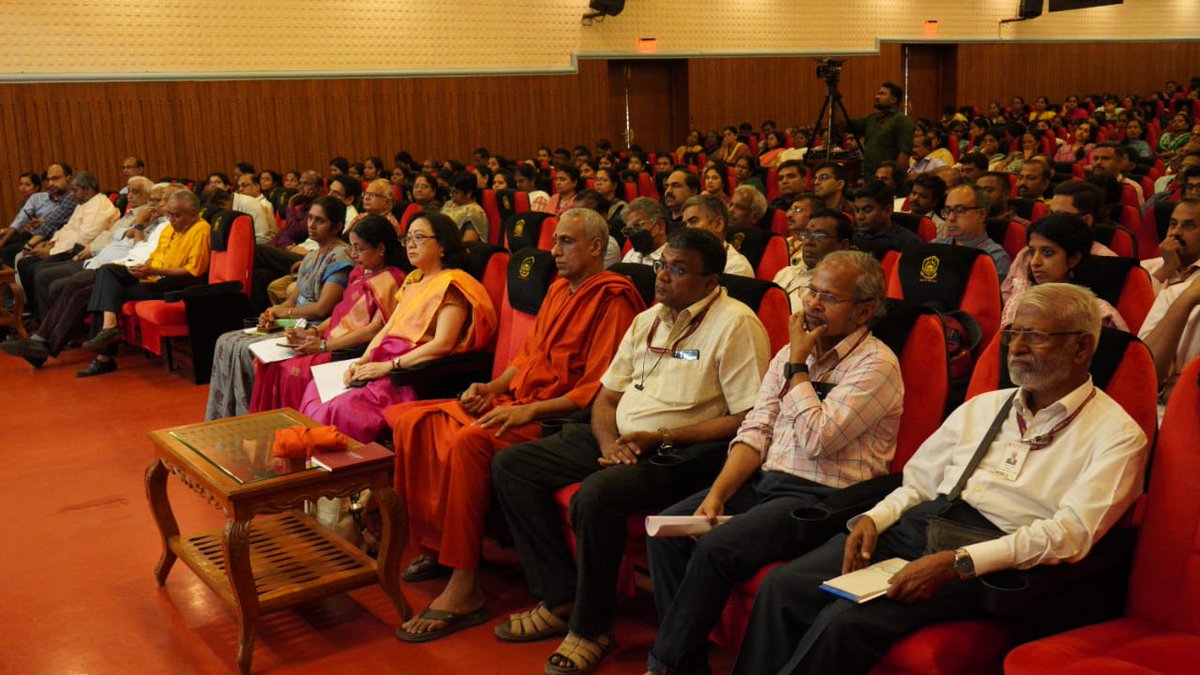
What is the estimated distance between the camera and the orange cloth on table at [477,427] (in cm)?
311

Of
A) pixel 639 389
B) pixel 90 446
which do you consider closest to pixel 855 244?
pixel 639 389

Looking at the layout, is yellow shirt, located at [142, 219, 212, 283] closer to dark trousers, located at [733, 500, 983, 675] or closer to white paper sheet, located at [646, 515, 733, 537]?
white paper sheet, located at [646, 515, 733, 537]

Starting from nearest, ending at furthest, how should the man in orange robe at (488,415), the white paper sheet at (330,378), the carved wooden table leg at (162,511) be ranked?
the man in orange robe at (488,415)
the carved wooden table leg at (162,511)
the white paper sheet at (330,378)

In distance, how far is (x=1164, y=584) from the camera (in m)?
2.04

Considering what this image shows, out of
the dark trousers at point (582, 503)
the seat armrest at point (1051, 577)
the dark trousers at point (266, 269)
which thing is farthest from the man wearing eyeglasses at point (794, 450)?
the dark trousers at point (266, 269)

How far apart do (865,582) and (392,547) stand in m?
1.50

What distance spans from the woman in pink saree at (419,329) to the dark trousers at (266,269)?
231cm

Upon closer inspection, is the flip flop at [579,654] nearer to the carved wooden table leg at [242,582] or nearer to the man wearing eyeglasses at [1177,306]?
the carved wooden table leg at [242,582]

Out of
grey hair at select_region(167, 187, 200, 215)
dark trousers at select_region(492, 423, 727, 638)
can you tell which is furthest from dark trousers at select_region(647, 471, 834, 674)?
grey hair at select_region(167, 187, 200, 215)

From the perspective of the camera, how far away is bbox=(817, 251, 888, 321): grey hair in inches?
102

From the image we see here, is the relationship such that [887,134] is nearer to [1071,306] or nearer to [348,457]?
[348,457]

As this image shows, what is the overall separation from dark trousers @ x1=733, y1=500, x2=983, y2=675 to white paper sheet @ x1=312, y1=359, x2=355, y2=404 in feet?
7.09

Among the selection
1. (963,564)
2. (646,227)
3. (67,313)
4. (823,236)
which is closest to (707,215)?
(646,227)

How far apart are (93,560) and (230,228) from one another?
2799 mm
